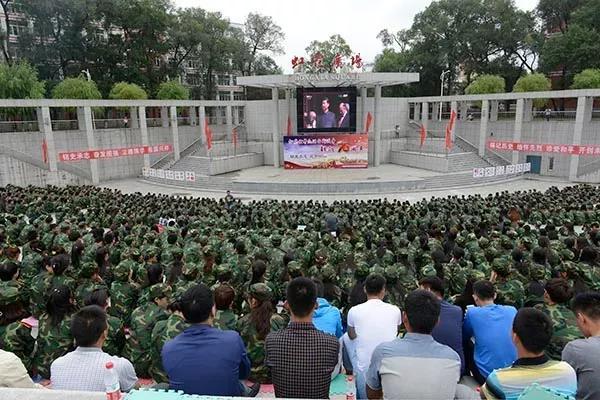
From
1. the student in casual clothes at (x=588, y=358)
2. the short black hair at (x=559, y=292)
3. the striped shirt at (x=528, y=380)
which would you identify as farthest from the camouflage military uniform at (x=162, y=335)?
the short black hair at (x=559, y=292)

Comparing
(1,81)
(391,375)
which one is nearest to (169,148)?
(1,81)

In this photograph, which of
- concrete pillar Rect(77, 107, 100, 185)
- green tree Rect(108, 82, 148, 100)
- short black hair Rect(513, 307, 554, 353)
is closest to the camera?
short black hair Rect(513, 307, 554, 353)

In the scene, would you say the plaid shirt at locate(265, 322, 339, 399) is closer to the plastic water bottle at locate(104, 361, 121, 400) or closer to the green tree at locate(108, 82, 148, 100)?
the plastic water bottle at locate(104, 361, 121, 400)

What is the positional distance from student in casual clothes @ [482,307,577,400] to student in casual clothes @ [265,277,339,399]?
3.17 feet

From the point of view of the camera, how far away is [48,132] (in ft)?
72.2

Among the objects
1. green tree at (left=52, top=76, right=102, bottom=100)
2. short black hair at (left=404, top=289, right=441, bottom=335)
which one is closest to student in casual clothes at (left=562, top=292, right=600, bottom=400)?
short black hair at (left=404, top=289, right=441, bottom=335)

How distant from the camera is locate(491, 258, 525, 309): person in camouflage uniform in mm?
4961

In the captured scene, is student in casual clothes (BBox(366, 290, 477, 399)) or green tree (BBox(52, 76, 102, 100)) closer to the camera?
student in casual clothes (BBox(366, 290, 477, 399))

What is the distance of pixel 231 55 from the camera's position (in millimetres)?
44000

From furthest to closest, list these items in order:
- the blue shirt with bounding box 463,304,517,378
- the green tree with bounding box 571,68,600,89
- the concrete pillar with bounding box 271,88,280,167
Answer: the concrete pillar with bounding box 271,88,280,167 < the green tree with bounding box 571,68,600,89 < the blue shirt with bounding box 463,304,517,378

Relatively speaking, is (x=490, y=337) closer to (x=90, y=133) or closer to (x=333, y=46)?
(x=90, y=133)

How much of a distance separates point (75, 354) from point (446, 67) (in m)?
44.4

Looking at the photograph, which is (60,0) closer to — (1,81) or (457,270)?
(1,81)

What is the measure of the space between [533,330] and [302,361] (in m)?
1.41
